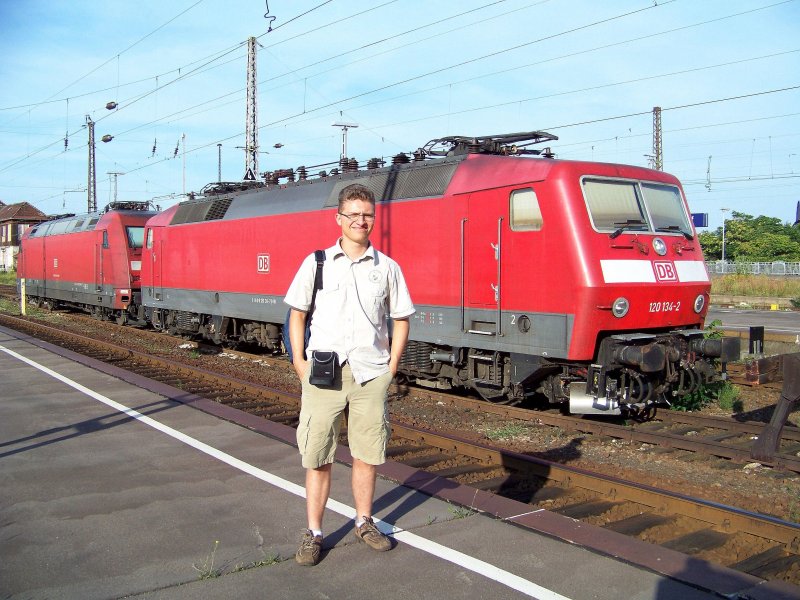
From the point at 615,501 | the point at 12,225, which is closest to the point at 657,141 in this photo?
the point at 615,501

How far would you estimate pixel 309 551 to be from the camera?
4.10 meters

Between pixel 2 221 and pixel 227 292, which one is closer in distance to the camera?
pixel 227 292

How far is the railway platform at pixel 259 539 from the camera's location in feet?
12.6

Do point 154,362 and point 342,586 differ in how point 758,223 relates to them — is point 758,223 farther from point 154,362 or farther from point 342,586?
point 342,586

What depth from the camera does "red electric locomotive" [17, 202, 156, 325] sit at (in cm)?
2228

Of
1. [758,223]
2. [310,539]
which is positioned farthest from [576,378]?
[758,223]

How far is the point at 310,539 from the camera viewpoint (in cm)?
418

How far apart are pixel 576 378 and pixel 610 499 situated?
9.37 ft

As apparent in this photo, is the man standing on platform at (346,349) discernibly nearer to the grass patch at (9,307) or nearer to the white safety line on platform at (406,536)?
the white safety line on platform at (406,536)

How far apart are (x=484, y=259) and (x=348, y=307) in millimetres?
5253

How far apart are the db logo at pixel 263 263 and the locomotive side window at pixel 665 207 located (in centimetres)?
750

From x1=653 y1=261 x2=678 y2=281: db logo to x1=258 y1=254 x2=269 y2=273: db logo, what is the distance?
7759 millimetres

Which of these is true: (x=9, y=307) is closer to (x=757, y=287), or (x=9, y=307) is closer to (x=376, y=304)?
(x=376, y=304)

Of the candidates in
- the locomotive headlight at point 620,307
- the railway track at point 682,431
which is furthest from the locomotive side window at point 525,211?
the railway track at point 682,431
